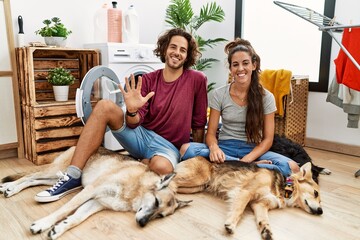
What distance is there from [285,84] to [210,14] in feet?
4.61

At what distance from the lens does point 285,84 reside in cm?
308

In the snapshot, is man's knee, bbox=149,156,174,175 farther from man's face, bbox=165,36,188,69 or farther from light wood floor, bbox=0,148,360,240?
man's face, bbox=165,36,188,69

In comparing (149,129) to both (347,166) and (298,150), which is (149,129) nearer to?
(298,150)

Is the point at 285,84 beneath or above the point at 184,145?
above

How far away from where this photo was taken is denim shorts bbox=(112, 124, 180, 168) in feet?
7.00

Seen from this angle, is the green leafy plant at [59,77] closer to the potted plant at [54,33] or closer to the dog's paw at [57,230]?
the potted plant at [54,33]

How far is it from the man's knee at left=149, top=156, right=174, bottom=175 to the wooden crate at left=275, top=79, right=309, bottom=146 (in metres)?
1.59

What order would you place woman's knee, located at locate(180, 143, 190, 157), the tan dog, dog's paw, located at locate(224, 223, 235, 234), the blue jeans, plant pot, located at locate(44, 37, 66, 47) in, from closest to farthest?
dog's paw, located at locate(224, 223, 235, 234) < the tan dog < the blue jeans < woman's knee, located at locate(180, 143, 190, 157) < plant pot, located at locate(44, 37, 66, 47)

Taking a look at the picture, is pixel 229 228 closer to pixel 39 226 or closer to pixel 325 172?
pixel 39 226

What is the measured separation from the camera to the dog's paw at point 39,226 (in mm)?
1549

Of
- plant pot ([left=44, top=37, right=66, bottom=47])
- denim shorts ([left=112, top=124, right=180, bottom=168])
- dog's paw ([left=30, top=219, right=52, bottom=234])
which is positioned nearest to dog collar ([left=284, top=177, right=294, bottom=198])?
denim shorts ([left=112, top=124, right=180, bottom=168])

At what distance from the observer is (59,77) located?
2.89 metres

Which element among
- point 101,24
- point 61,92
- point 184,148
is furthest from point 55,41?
point 184,148

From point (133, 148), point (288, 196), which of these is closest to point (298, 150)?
point (288, 196)
